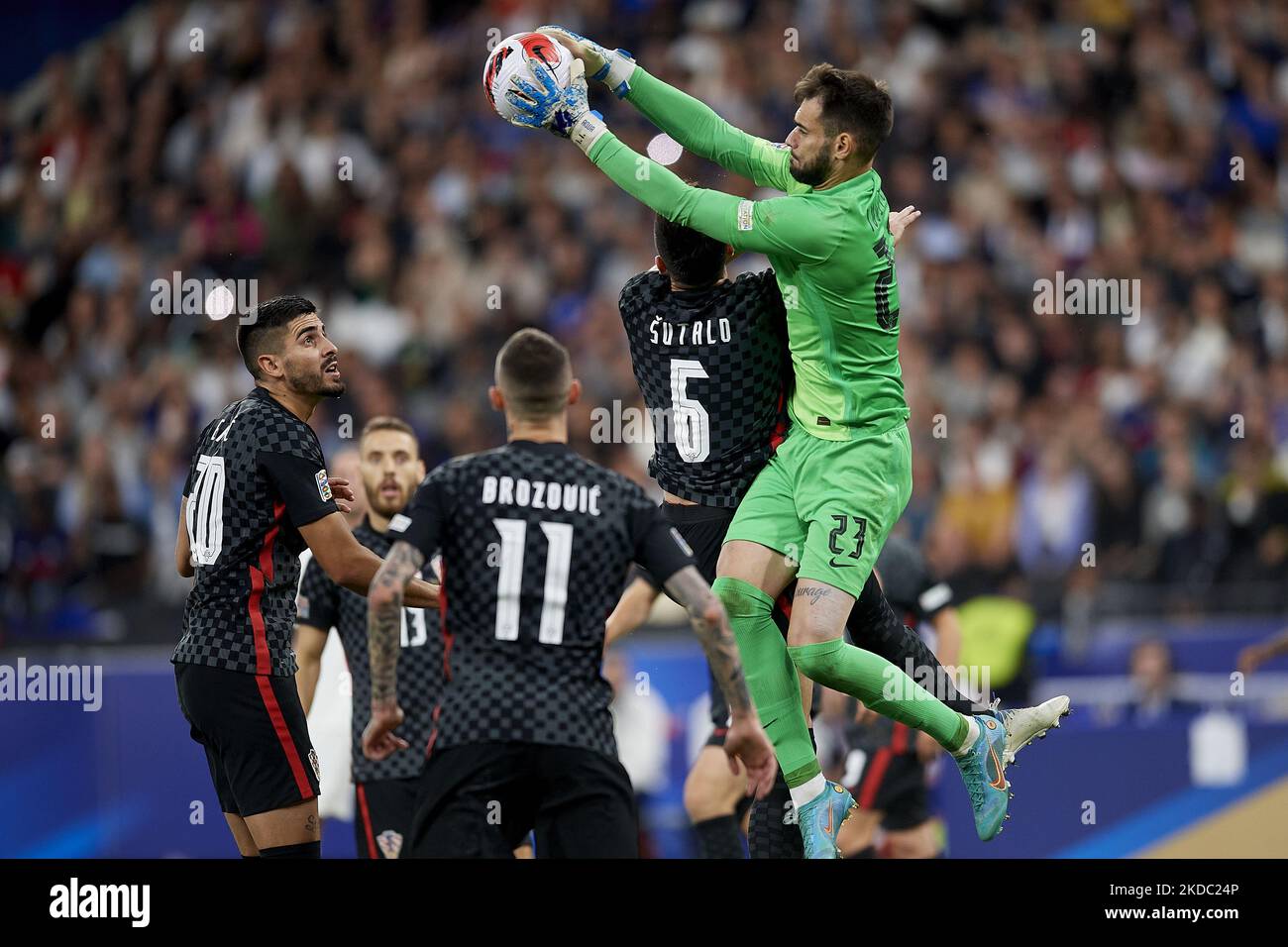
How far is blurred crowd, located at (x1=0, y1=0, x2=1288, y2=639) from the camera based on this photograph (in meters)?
14.9

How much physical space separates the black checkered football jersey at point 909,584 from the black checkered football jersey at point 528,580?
397 centimetres

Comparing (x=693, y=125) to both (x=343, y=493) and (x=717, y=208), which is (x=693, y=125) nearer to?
(x=717, y=208)

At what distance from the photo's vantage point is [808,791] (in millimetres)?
7477

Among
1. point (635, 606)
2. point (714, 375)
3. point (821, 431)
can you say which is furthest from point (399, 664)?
point (821, 431)

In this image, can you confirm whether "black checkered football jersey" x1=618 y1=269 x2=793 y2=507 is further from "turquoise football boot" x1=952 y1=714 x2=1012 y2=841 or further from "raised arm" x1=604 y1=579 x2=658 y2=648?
"raised arm" x1=604 y1=579 x2=658 y2=648

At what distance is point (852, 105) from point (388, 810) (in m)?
4.11

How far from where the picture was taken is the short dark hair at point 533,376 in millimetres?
6270

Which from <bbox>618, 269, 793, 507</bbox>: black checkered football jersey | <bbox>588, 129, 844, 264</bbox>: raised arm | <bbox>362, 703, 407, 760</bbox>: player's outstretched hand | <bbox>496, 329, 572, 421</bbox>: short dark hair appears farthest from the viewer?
<bbox>618, 269, 793, 507</bbox>: black checkered football jersey

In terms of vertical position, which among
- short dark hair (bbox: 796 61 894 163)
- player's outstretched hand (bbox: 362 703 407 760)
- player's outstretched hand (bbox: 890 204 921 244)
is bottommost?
player's outstretched hand (bbox: 362 703 407 760)

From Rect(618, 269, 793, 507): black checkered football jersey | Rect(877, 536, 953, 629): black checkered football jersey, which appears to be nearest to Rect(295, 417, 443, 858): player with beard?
Rect(618, 269, 793, 507): black checkered football jersey

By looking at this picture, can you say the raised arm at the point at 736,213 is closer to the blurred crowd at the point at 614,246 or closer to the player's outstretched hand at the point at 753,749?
the player's outstretched hand at the point at 753,749

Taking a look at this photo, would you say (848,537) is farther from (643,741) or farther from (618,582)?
(643,741)
